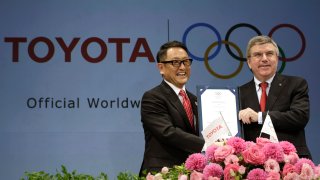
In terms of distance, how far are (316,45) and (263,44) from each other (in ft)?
6.82

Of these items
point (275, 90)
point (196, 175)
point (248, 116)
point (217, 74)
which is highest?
point (217, 74)

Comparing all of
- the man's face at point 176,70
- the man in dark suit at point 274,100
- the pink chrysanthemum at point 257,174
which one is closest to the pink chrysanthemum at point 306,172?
the pink chrysanthemum at point 257,174

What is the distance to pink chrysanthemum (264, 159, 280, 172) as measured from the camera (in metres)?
1.81

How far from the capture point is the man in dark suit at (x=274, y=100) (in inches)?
119

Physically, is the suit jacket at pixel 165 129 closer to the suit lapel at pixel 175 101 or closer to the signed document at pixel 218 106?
the suit lapel at pixel 175 101

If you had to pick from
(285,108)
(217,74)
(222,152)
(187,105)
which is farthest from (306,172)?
(217,74)

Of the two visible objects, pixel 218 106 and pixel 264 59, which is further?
pixel 264 59

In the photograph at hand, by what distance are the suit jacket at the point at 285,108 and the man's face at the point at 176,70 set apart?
1.19ft

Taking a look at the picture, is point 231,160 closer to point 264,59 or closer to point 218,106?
point 218,106

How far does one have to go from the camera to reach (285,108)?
3.17m

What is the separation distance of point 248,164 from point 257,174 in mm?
91

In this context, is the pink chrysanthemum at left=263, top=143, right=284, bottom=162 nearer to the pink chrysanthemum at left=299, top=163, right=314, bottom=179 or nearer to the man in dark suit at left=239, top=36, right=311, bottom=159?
the pink chrysanthemum at left=299, top=163, right=314, bottom=179

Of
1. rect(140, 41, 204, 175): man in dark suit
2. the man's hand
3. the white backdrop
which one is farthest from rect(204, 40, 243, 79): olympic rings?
the man's hand

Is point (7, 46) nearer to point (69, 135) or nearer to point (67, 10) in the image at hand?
point (67, 10)
